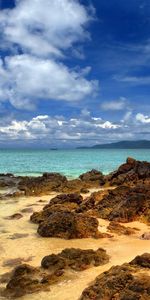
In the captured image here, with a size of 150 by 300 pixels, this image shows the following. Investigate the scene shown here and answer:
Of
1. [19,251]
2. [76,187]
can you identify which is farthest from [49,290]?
[76,187]

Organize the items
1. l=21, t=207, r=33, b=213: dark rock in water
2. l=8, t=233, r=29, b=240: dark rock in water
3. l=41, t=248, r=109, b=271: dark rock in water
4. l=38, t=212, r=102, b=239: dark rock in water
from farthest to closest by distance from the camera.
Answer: l=21, t=207, r=33, b=213: dark rock in water
l=8, t=233, r=29, b=240: dark rock in water
l=38, t=212, r=102, b=239: dark rock in water
l=41, t=248, r=109, b=271: dark rock in water

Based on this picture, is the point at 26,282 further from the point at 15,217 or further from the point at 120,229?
the point at 15,217

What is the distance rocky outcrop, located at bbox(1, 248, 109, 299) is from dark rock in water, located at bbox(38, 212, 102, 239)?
273cm

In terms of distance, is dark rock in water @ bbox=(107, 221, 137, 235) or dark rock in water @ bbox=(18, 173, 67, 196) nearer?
dark rock in water @ bbox=(107, 221, 137, 235)

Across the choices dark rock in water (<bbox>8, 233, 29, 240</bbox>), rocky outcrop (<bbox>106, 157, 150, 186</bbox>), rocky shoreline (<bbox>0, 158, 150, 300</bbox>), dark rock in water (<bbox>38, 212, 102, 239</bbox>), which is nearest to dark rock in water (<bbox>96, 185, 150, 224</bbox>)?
rocky shoreline (<bbox>0, 158, 150, 300</bbox>)

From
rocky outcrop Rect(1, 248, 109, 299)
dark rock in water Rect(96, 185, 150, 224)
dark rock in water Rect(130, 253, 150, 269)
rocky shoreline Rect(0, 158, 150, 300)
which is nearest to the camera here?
rocky shoreline Rect(0, 158, 150, 300)

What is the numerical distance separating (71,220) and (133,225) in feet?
10.8

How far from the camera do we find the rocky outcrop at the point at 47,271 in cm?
934

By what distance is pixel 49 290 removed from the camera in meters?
9.40

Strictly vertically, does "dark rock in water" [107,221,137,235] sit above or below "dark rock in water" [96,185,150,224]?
below

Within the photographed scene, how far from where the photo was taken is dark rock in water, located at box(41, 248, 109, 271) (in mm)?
10531

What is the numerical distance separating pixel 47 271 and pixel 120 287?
8.29 ft

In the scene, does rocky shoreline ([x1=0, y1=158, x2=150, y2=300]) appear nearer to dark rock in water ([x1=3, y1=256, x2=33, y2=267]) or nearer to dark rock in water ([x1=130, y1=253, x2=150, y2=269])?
dark rock in water ([x1=130, y1=253, x2=150, y2=269])

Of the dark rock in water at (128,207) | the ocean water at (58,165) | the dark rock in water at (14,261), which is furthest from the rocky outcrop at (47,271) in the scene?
the ocean water at (58,165)
